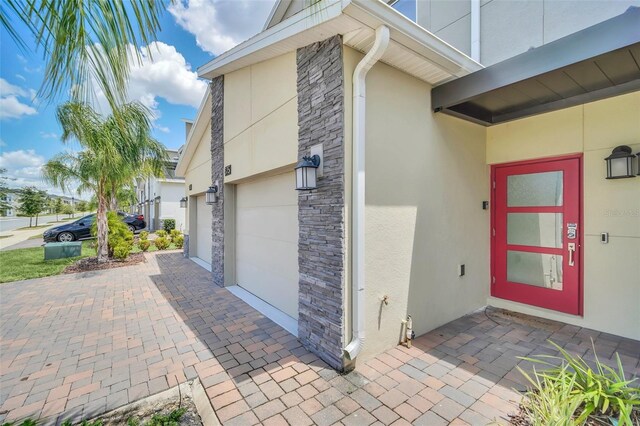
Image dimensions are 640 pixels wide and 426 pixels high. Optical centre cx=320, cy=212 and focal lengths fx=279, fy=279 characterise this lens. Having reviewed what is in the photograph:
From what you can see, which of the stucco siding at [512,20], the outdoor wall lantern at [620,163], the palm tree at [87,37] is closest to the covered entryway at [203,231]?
the palm tree at [87,37]

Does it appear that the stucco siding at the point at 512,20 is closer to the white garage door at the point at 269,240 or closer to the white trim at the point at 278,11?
the white trim at the point at 278,11

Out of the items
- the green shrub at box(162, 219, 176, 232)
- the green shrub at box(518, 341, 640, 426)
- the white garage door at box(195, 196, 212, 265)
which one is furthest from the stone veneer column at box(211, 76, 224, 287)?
the green shrub at box(162, 219, 176, 232)

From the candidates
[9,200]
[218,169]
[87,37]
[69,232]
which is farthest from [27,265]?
[87,37]

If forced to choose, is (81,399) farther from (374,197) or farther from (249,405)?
(374,197)

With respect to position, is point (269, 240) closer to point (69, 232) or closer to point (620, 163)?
point (620, 163)

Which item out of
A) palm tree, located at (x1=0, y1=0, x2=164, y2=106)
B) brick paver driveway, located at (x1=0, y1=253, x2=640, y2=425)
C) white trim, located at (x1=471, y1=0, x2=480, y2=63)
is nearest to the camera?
palm tree, located at (x1=0, y1=0, x2=164, y2=106)

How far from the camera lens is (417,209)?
13.1 feet

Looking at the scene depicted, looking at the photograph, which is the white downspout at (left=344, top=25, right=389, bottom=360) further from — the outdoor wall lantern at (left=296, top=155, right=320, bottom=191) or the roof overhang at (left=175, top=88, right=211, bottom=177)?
the roof overhang at (left=175, top=88, right=211, bottom=177)

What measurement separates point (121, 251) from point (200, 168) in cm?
425

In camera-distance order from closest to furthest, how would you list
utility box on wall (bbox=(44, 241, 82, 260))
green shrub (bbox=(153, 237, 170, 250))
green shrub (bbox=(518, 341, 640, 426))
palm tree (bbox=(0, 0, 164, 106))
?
palm tree (bbox=(0, 0, 164, 106)) < green shrub (bbox=(518, 341, 640, 426)) < utility box on wall (bbox=(44, 241, 82, 260)) < green shrub (bbox=(153, 237, 170, 250))

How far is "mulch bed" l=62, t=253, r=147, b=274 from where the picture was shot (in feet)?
28.9

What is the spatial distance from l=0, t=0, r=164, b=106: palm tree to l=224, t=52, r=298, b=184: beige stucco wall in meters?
2.60

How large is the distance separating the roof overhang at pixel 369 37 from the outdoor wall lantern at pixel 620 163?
2.19 m

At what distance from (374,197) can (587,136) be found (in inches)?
136
